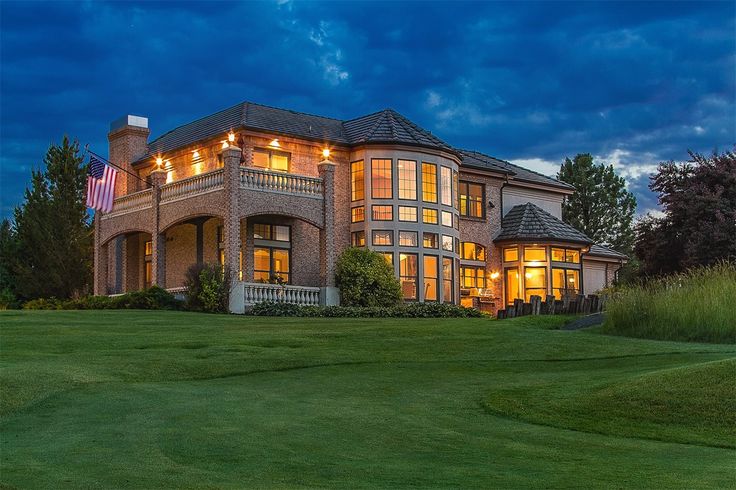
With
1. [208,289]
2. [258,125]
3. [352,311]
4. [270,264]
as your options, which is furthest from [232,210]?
[352,311]

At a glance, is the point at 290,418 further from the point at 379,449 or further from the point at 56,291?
the point at 56,291

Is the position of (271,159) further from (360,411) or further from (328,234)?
(360,411)

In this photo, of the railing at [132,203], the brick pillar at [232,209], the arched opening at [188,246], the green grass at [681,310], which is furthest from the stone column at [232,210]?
the green grass at [681,310]

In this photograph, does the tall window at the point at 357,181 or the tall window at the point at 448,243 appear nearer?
the tall window at the point at 357,181

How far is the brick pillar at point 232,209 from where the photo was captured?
30.5 meters

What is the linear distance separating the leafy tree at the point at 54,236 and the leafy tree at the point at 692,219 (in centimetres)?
2726

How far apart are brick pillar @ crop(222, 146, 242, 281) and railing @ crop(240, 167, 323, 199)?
0.49 meters

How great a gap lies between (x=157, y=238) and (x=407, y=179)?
993cm

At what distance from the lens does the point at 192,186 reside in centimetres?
3294

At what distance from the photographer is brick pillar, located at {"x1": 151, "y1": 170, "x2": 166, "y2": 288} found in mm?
34103

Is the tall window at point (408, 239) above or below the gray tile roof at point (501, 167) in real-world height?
below

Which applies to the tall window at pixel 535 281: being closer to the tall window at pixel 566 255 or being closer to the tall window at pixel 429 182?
the tall window at pixel 566 255

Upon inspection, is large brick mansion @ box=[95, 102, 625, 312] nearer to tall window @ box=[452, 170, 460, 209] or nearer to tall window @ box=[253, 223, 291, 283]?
tall window @ box=[253, 223, 291, 283]

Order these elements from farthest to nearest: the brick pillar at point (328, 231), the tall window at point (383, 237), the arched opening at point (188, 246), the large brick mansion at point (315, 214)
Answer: the tall window at point (383, 237), the arched opening at point (188, 246), the brick pillar at point (328, 231), the large brick mansion at point (315, 214)
